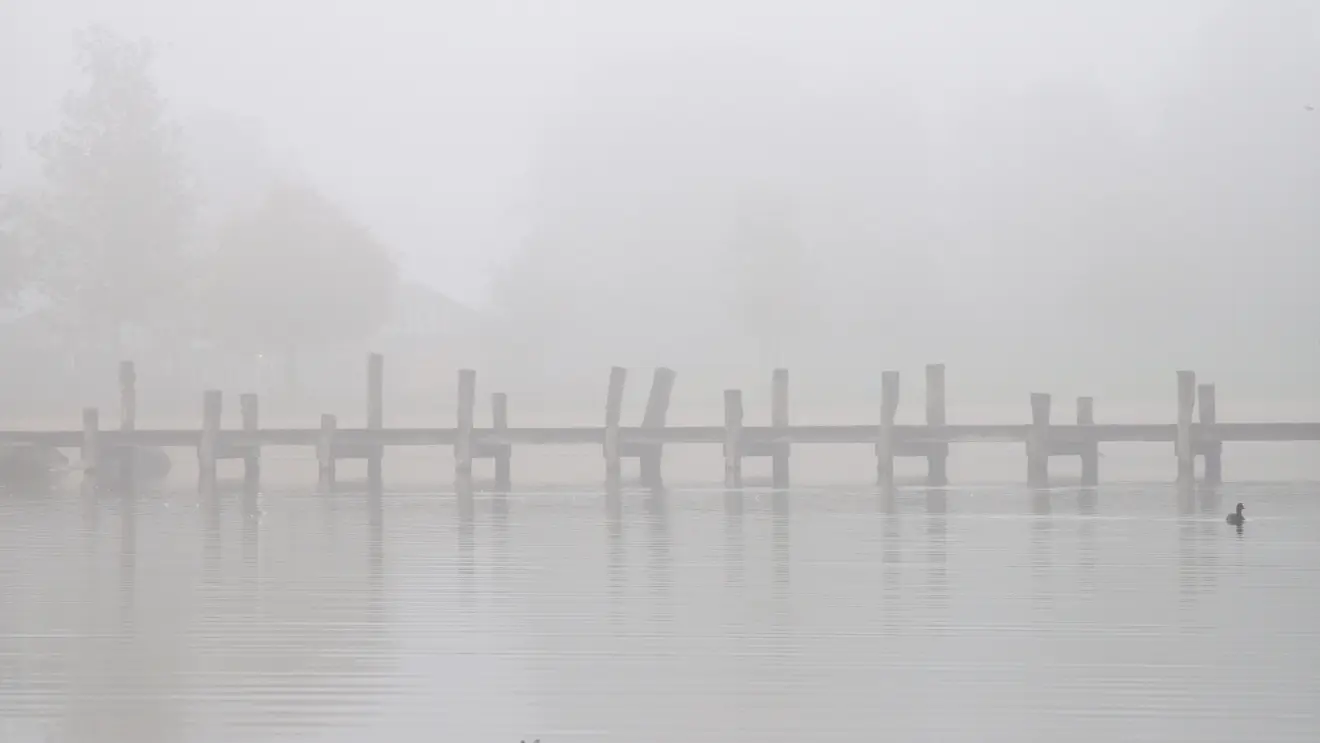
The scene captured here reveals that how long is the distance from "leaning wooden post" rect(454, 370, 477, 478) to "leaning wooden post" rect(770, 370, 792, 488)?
3.80 m

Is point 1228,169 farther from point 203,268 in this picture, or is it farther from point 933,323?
point 203,268

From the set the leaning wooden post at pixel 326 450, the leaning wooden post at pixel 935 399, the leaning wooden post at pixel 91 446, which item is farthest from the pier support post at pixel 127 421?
the leaning wooden post at pixel 935 399

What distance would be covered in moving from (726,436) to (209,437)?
682 centimetres

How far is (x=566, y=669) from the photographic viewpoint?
8.59 m

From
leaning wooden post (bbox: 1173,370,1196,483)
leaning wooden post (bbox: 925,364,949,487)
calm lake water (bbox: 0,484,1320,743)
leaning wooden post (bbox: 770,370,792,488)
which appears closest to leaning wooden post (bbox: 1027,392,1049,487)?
leaning wooden post (bbox: 925,364,949,487)

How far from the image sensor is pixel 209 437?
2452cm

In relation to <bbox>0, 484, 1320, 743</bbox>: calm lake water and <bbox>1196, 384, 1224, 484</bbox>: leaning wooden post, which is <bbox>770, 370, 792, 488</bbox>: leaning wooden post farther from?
<bbox>0, 484, 1320, 743</bbox>: calm lake water

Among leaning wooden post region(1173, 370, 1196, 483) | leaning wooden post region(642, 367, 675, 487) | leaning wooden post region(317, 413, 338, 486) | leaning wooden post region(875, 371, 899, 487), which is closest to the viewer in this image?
leaning wooden post region(1173, 370, 1196, 483)

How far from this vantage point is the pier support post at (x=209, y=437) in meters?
24.4

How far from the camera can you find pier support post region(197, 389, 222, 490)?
24.4 meters

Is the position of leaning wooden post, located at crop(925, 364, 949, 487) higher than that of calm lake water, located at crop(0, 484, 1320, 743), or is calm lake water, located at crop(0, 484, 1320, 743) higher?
leaning wooden post, located at crop(925, 364, 949, 487)

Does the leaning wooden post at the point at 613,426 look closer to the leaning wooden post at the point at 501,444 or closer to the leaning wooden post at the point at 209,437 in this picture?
the leaning wooden post at the point at 501,444

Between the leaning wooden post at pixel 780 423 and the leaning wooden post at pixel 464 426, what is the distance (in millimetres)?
3805

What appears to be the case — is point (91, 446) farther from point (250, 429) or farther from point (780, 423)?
point (780, 423)
